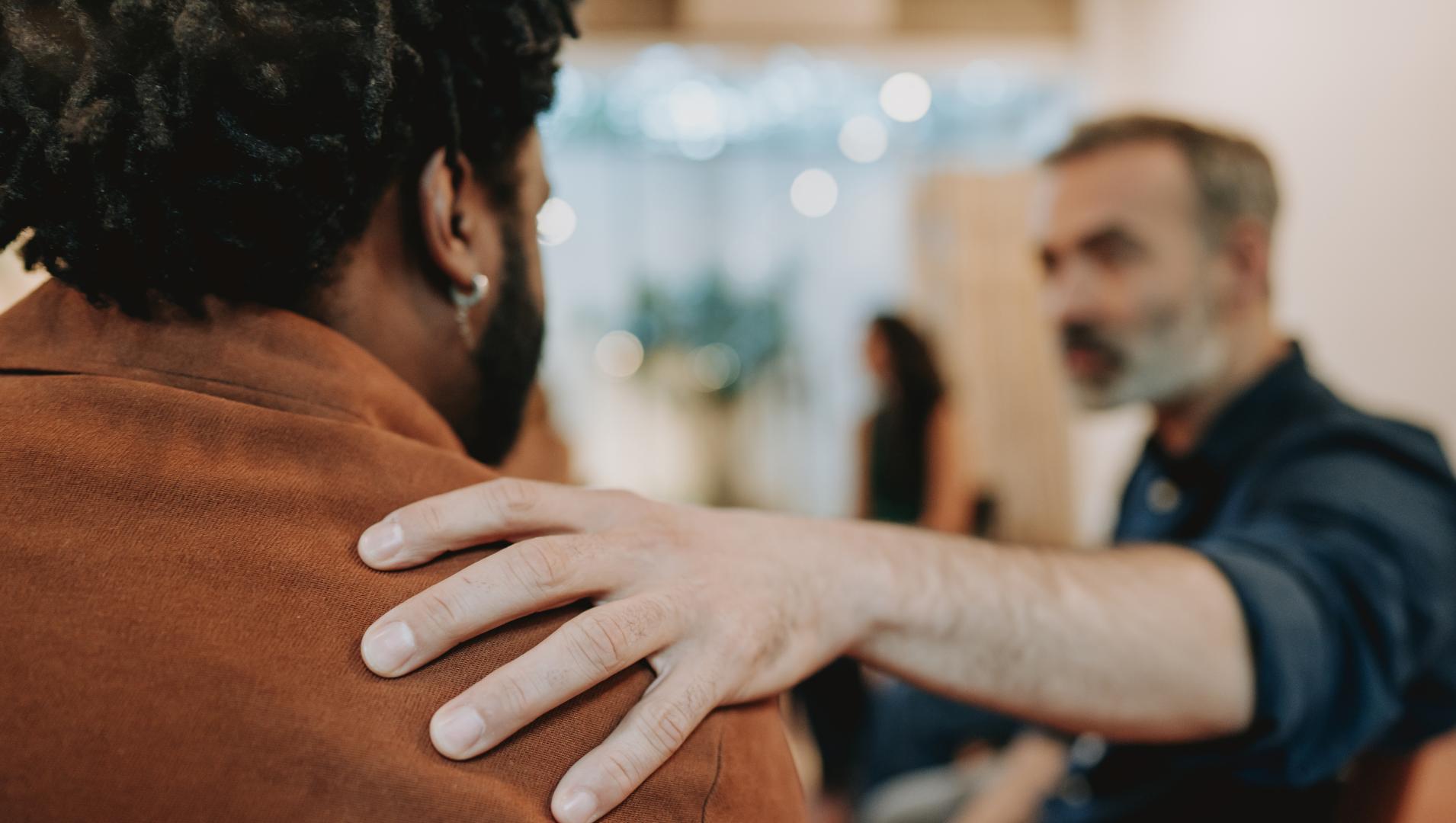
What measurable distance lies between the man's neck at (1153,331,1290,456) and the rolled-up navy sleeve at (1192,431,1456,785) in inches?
20.3

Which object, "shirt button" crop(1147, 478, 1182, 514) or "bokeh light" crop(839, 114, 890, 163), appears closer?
"shirt button" crop(1147, 478, 1182, 514)

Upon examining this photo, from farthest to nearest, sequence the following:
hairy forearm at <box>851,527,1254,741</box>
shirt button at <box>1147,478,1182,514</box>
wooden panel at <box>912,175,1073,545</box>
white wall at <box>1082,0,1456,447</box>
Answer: wooden panel at <box>912,175,1073,545</box>
white wall at <box>1082,0,1456,447</box>
shirt button at <box>1147,478,1182,514</box>
hairy forearm at <box>851,527,1254,741</box>

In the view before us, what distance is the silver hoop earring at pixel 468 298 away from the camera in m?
0.70

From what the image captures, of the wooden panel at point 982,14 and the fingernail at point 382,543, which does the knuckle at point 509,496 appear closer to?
the fingernail at point 382,543

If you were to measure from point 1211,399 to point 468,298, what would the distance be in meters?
1.49

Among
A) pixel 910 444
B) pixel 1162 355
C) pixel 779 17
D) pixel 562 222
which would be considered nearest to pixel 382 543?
pixel 1162 355

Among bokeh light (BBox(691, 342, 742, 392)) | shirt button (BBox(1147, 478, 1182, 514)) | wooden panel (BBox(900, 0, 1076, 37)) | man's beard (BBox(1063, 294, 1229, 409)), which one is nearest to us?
shirt button (BBox(1147, 478, 1182, 514))

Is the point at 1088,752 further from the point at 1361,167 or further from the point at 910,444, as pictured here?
the point at 910,444

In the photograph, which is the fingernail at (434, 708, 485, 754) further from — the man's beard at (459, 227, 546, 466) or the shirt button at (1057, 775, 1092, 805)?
the shirt button at (1057, 775, 1092, 805)

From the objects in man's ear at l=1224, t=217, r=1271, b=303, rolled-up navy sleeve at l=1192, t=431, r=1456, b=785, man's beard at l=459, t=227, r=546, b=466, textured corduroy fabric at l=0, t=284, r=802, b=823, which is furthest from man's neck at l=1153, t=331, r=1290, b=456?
textured corduroy fabric at l=0, t=284, r=802, b=823

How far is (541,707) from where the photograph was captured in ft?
1.68

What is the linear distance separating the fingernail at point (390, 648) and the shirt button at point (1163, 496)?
140 cm

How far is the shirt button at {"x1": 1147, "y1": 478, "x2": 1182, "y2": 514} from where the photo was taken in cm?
153

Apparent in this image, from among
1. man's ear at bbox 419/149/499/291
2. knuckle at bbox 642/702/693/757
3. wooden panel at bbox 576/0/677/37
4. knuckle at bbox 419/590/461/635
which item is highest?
wooden panel at bbox 576/0/677/37
